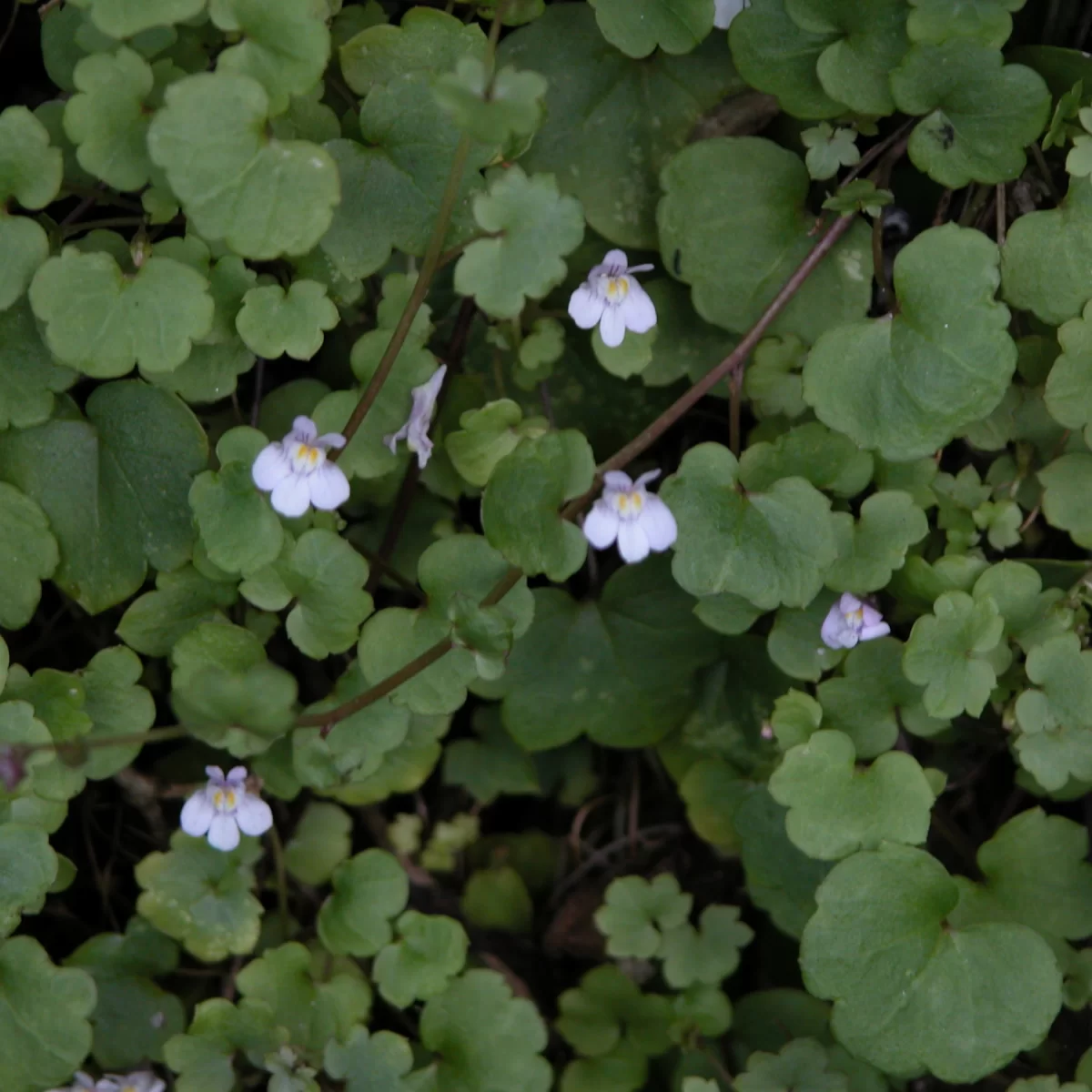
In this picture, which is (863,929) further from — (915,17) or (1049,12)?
(1049,12)

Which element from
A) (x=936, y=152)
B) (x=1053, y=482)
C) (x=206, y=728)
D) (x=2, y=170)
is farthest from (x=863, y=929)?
(x=2, y=170)

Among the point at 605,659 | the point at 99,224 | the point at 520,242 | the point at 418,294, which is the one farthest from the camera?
the point at 605,659

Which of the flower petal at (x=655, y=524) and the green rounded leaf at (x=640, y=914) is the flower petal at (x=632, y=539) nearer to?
the flower petal at (x=655, y=524)

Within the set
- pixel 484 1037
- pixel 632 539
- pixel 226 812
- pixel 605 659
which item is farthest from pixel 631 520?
pixel 484 1037

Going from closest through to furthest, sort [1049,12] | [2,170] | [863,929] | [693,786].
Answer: [2,170] < [863,929] < [1049,12] < [693,786]

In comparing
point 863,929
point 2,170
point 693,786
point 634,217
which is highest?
point 2,170

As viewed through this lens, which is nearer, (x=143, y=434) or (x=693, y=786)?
(x=143, y=434)

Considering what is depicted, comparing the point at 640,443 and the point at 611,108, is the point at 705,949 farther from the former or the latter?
the point at 611,108
